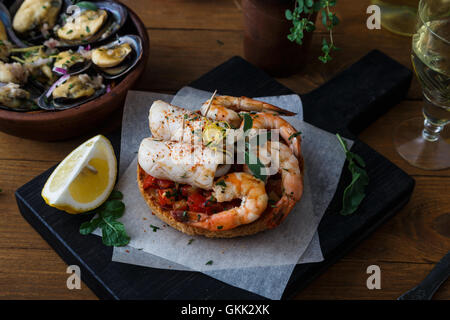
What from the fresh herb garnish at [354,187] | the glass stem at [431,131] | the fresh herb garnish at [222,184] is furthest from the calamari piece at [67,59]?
the glass stem at [431,131]

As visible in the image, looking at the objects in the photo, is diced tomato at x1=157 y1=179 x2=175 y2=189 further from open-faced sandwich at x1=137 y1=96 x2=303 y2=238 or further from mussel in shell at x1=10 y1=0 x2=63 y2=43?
mussel in shell at x1=10 y1=0 x2=63 y2=43

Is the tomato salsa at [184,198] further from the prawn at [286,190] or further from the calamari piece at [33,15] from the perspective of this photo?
the calamari piece at [33,15]

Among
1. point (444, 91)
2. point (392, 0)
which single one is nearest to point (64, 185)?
point (444, 91)

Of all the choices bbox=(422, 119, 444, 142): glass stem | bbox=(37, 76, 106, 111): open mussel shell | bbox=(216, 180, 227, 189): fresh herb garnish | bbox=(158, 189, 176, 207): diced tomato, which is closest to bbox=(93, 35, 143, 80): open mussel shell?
bbox=(37, 76, 106, 111): open mussel shell

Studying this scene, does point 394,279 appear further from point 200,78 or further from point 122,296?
point 200,78

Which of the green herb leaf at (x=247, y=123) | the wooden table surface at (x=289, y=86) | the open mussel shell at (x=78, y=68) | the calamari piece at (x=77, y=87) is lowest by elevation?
the wooden table surface at (x=289, y=86)

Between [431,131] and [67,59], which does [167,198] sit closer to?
[67,59]
